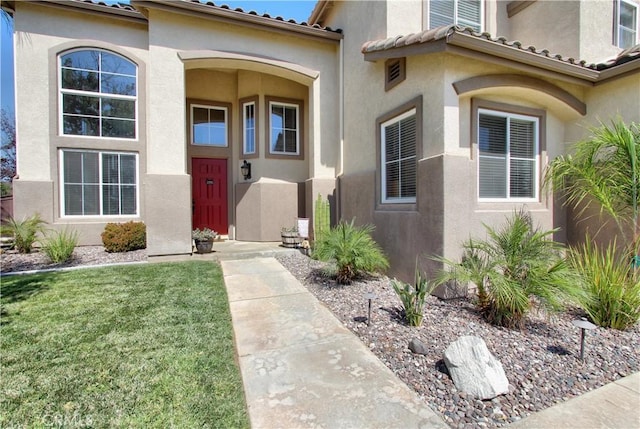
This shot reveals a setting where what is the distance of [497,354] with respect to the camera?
11.3 ft

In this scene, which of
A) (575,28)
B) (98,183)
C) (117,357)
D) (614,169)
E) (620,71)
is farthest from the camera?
(98,183)

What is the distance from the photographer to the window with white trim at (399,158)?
6134 mm

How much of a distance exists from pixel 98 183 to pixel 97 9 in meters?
5.17

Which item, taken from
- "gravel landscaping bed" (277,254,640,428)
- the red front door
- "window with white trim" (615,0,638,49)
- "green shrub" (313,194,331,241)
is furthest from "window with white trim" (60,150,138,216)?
"window with white trim" (615,0,638,49)

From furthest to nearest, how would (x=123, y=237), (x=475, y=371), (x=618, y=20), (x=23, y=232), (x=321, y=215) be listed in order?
(x=123, y=237)
(x=321, y=215)
(x=23, y=232)
(x=618, y=20)
(x=475, y=371)

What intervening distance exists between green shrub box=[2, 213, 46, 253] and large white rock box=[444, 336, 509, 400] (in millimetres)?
10735

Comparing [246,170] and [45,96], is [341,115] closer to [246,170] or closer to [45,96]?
[246,170]

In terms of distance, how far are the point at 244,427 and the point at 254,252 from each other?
6341 mm

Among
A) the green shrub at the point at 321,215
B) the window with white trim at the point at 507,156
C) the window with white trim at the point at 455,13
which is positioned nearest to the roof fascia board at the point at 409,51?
the window with white trim at the point at 507,156

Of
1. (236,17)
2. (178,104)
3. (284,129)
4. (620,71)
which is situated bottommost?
(620,71)

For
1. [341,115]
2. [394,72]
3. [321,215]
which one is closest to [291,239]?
[321,215]

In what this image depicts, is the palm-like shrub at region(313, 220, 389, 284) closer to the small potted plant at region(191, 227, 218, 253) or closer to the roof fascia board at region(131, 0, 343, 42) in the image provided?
the small potted plant at region(191, 227, 218, 253)

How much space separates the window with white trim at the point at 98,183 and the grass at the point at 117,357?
4371 mm

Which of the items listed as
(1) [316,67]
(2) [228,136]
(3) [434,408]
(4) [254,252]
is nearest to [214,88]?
(2) [228,136]
